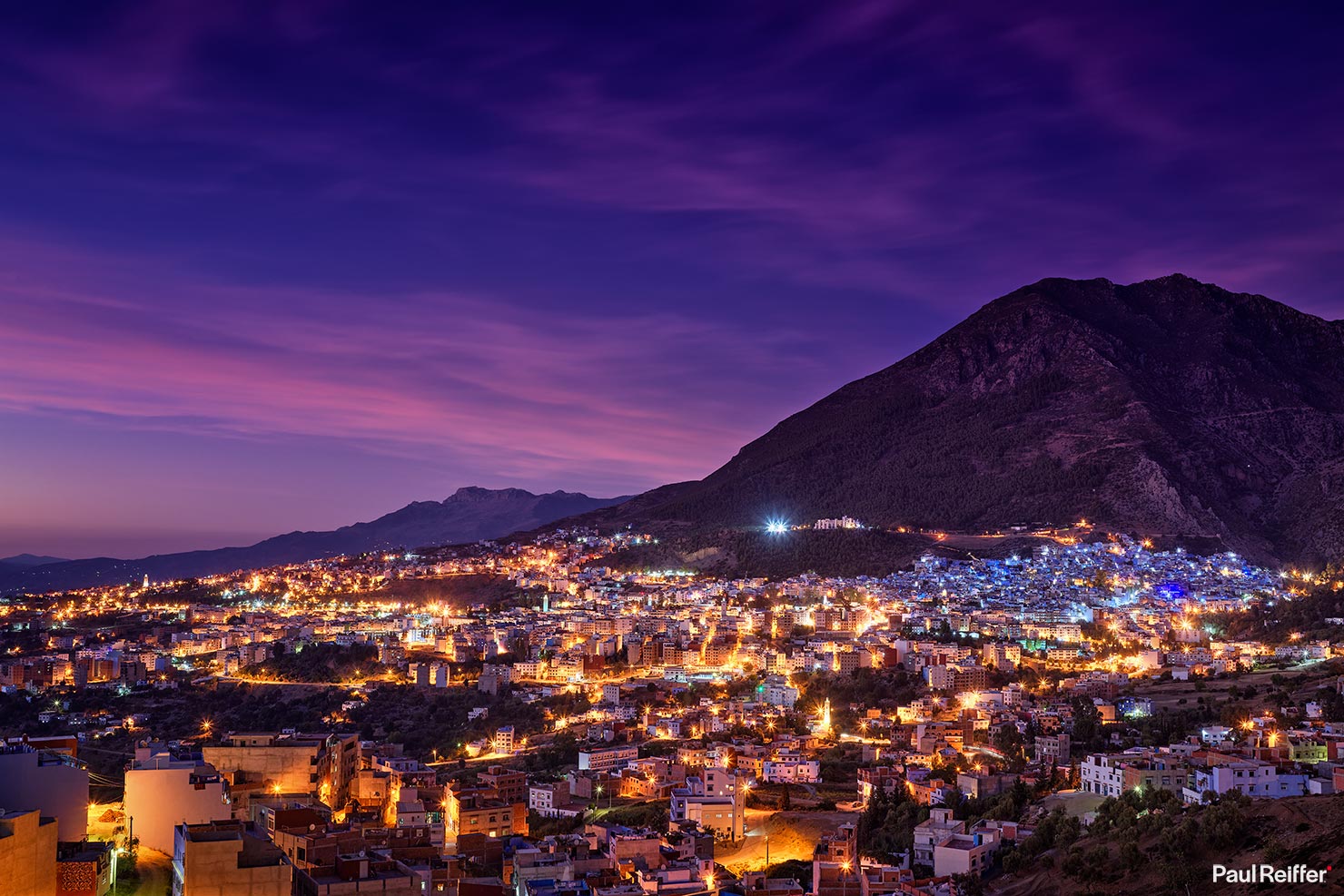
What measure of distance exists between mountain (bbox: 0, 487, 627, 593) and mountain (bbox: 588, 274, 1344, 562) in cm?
5723

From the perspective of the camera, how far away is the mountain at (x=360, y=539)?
12475 cm

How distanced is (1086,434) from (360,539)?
105 meters

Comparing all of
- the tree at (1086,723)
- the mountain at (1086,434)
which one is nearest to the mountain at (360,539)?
the mountain at (1086,434)

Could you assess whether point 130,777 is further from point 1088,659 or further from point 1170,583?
point 1170,583

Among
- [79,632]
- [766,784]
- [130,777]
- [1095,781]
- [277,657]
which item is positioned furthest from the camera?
[79,632]

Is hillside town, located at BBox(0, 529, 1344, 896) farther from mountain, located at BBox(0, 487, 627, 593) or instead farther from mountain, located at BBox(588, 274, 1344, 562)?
mountain, located at BBox(0, 487, 627, 593)

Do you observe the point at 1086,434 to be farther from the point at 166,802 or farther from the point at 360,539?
the point at 360,539

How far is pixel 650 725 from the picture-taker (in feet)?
113

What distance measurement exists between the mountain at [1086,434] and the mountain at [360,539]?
5723 cm

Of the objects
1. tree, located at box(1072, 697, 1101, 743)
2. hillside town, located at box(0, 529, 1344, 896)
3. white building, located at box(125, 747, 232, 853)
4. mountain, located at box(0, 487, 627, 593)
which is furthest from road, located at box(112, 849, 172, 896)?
mountain, located at box(0, 487, 627, 593)

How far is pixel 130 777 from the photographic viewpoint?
14.8 metres

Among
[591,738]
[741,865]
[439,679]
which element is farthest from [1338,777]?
[439,679]

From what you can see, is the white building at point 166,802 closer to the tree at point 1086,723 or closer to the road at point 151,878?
the road at point 151,878

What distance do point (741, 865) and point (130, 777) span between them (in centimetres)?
997
